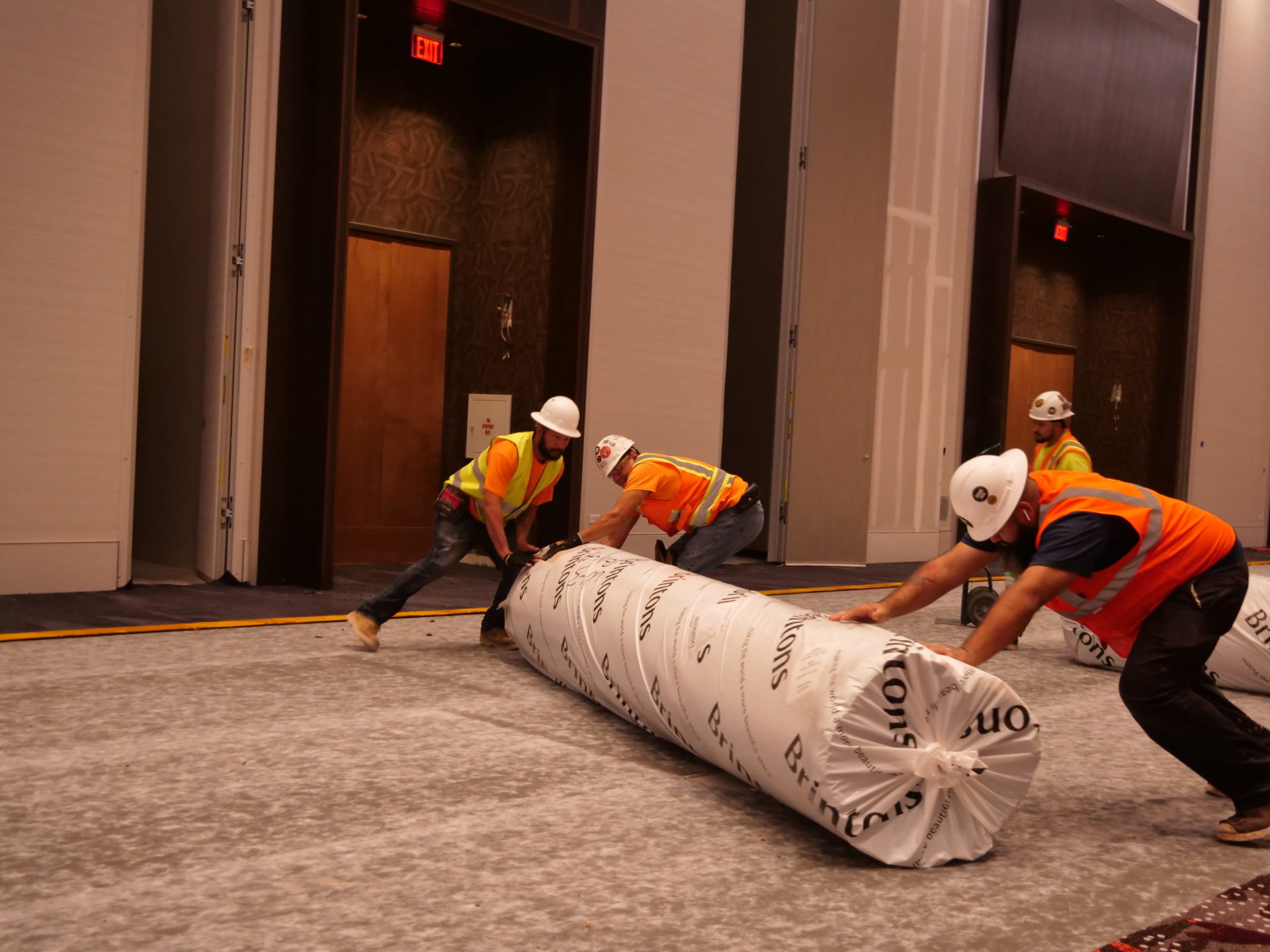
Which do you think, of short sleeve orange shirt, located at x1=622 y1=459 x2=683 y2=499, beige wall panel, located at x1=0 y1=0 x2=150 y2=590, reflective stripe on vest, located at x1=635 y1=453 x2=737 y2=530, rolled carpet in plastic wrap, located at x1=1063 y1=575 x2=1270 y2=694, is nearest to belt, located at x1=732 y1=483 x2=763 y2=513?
reflective stripe on vest, located at x1=635 y1=453 x2=737 y2=530

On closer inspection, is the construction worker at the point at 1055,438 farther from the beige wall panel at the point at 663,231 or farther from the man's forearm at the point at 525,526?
the beige wall panel at the point at 663,231

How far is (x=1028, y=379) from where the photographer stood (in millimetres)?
15820

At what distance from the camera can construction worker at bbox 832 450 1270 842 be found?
353 centimetres

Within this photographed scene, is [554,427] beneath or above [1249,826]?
above

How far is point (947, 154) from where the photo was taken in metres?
12.2

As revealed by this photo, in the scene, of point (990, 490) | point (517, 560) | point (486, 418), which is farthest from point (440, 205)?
point (990, 490)

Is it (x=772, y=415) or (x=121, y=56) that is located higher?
(x=121, y=56)

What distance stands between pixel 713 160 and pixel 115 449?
18.7ft

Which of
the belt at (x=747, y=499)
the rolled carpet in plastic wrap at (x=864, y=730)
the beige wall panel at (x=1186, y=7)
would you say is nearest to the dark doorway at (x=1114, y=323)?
the beige wall panel at (x=1186, y=7)

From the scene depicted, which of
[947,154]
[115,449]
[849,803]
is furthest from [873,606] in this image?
[947,154]

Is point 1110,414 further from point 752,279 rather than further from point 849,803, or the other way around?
point 849,803

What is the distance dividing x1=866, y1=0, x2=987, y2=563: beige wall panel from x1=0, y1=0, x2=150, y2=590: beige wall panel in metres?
6.97

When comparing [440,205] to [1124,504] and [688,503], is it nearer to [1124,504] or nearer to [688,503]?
[688,503]

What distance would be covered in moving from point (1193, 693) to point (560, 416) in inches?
130
